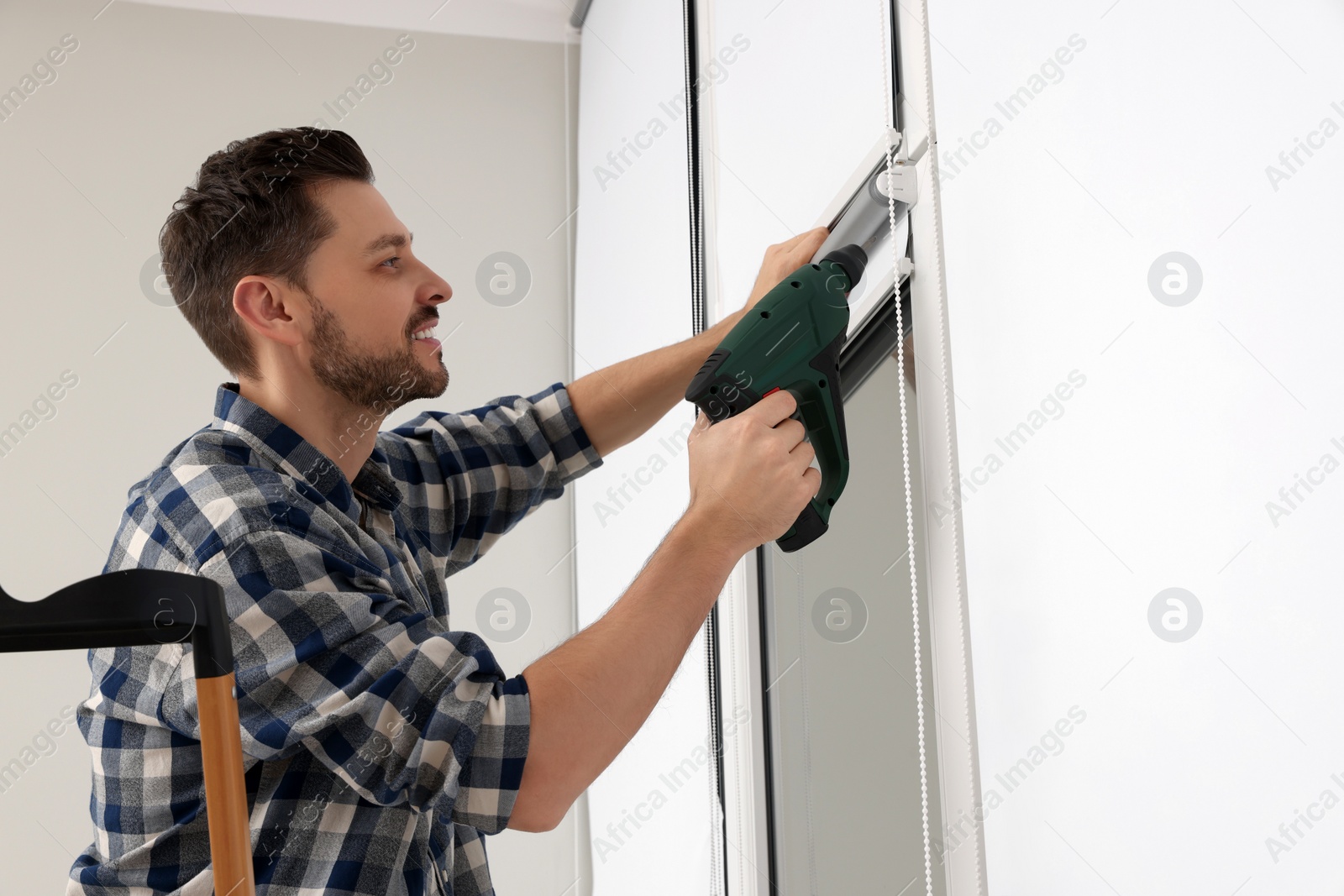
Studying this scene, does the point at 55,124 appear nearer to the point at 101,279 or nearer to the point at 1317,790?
the point at 101,279

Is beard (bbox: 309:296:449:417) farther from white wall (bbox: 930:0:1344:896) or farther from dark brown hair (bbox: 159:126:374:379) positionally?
white wall (bbox: 930:0:1344:896)

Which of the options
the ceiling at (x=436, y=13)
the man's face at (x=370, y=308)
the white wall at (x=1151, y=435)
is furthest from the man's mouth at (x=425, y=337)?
the ceiling at (x=436, y=13)

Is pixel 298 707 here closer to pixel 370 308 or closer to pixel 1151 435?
pixel 370 308

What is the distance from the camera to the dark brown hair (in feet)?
3.88

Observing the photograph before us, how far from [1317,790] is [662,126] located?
1872 mm

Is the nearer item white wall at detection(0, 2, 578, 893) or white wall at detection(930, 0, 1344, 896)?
white wall at detection(930, 0, 1344, 896)

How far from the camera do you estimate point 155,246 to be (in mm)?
2697

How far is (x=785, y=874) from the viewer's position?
5.00ft

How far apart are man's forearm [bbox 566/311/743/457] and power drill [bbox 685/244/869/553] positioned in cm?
27

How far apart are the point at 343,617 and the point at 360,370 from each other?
0.42 metres

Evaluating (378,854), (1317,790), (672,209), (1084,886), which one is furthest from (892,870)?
(672,209)

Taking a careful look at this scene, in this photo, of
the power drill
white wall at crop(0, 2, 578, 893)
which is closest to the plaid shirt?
the power drill

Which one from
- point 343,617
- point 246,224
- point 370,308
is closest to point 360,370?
point 370,308

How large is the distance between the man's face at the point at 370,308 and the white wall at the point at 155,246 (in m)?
1.53
